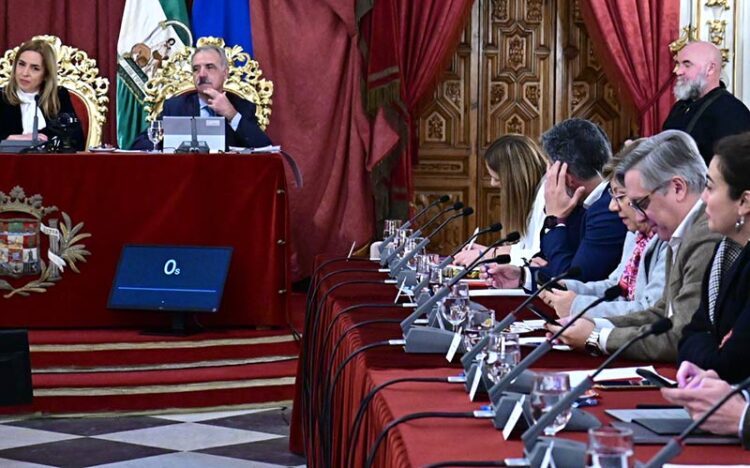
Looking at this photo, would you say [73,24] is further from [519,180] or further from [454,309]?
[454,309]

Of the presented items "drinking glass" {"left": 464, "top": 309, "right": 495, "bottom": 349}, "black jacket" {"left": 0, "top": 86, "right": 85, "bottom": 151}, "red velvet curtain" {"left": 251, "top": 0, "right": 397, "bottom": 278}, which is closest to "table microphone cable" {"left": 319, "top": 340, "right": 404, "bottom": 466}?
"drinking glass" {"left": 464, "top": 309, "right": 495, "bottom": 349}

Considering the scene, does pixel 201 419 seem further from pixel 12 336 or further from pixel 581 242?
pixel 581 242

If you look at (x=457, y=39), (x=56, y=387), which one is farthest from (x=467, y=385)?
(x=457, y=39)

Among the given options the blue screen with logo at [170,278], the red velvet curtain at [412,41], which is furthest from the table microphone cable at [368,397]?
the red velvet curtain at [412,41]

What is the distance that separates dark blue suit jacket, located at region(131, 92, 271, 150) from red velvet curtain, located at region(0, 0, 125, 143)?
1.34 meters

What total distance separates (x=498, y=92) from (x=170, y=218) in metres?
3.19

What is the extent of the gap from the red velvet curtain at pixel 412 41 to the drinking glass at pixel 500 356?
5527 mm

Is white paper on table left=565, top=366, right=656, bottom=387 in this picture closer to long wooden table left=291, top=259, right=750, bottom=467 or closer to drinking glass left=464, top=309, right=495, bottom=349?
long wooden table left=291, top=259, right=750, bottom=467

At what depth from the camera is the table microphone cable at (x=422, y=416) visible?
2.12 m

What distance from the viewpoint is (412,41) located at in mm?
7961

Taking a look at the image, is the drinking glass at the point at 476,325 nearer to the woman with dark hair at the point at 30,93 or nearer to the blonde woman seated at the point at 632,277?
the blonde woman seated at the point at 632,277

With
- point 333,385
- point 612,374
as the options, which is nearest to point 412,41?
point 333,385

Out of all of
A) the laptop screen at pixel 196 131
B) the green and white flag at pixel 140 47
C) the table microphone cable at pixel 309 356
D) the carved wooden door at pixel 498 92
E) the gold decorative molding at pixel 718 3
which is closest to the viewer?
the table microphone cable at pixel 309 356

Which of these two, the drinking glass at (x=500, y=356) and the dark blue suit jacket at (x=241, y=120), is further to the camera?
the dark blue suit jacket at (x=241, y=120)
